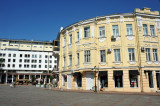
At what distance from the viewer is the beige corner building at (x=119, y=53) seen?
22.3 m

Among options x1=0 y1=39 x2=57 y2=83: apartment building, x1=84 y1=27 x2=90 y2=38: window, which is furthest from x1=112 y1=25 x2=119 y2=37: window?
x1=0 y1=39 x2=57 y2=83: apartment building

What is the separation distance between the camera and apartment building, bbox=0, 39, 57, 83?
254ft

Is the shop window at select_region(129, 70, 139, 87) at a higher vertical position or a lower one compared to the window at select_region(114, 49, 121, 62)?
lower

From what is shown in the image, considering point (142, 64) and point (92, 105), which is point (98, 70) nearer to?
point (142, 64)

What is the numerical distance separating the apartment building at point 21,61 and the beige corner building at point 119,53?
52348 millimetres

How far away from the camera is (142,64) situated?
73.2ft

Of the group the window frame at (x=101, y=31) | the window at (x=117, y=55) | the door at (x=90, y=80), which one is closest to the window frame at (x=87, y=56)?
the door at (x=90, y=80)

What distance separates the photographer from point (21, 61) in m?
79.7

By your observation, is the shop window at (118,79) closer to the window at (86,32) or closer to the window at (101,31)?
the window at (101,31)

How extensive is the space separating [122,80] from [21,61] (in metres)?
68.0

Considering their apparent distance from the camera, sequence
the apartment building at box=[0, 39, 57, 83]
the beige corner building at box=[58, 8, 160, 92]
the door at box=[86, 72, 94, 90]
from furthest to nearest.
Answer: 1. the apartment building at box=[0, 39, 57, 83]
2. the door at box=[86, 72, 94, 90]
3. the beige corner building at box=[58, 8, 160, 92]

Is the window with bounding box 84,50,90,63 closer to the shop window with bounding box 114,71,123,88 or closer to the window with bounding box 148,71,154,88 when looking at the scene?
the shop window with bounding box 114,71,123,88

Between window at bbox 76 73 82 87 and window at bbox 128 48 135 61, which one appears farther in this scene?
window at bbox 76 73 82 87

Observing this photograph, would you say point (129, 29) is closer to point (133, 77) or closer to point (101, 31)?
point (101, 31)
